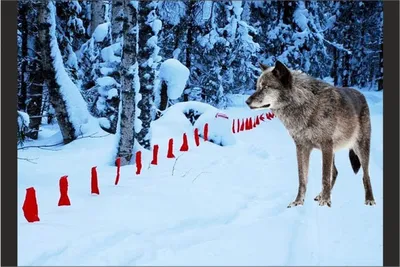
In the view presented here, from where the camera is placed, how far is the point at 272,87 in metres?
4.18

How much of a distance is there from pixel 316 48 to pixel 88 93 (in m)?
11.0

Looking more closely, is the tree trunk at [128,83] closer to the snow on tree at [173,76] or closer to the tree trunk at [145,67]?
the tree trunk at [145,67]

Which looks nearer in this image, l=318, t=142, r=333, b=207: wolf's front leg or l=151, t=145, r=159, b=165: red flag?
l=318, t=142, r=333, b=207: wolf's front leg

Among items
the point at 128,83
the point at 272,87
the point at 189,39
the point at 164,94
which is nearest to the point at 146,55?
the point at 128,83

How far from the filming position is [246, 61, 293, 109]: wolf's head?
13.5 ft

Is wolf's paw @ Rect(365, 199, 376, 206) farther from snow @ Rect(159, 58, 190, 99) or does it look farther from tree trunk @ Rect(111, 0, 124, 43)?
snow @ Rect(159, 58, 190, 99)

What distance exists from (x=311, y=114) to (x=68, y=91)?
25.1ft

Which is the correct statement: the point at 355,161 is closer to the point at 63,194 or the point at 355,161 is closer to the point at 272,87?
the point at 272,87

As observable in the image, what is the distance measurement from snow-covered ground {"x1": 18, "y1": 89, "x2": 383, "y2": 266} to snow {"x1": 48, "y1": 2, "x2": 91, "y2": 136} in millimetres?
3092

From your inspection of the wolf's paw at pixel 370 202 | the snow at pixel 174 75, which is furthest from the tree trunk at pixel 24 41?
the wolf's paw at pixel 370 202

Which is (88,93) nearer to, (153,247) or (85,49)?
(85,49)

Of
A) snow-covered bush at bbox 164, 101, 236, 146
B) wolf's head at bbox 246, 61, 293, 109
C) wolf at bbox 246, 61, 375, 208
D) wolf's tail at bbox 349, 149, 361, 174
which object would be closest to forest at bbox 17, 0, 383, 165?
snow-covered bush at bbox 164, 101, 236, 146

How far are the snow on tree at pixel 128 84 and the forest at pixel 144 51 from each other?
0.02 metres
